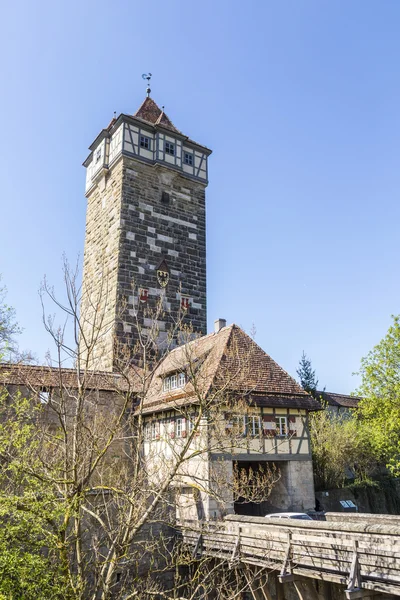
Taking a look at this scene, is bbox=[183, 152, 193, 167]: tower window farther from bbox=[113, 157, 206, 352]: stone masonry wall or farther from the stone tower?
bbox=[113, 157, 206, 352]: stone masonry wall

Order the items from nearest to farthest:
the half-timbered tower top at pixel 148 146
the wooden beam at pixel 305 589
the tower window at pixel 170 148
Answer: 1. the wooden beam at pixel 305 589
2. the half-timbered tower top at pixel 148 146
3. the tower window at pixel 170 148

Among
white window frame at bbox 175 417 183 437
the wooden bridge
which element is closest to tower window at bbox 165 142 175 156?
white window frame at bbox 175 417 183 437

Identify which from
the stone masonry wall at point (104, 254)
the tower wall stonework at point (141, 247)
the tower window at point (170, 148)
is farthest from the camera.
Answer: the tower window at point (170, 148)

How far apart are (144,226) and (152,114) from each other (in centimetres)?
687

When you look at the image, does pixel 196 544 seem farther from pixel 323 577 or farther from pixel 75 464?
pixel 75 464

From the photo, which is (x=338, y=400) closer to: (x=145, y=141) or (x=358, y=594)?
(x=145, y=141)

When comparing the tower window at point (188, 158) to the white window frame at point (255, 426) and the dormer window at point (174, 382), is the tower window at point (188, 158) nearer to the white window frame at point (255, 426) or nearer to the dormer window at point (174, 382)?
the dormer window at point (174, 382)

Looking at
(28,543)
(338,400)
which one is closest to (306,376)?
(338,400)

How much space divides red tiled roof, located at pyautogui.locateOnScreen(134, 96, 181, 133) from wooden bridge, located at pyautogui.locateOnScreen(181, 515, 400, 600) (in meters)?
19.4

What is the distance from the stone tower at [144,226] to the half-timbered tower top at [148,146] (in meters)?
0.05

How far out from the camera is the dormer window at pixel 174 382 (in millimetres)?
18094

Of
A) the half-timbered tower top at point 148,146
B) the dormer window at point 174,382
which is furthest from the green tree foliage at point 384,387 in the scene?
the half-timbered tower top at point 148,146

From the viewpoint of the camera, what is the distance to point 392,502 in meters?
22.4

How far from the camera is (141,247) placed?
23375 millimetres
